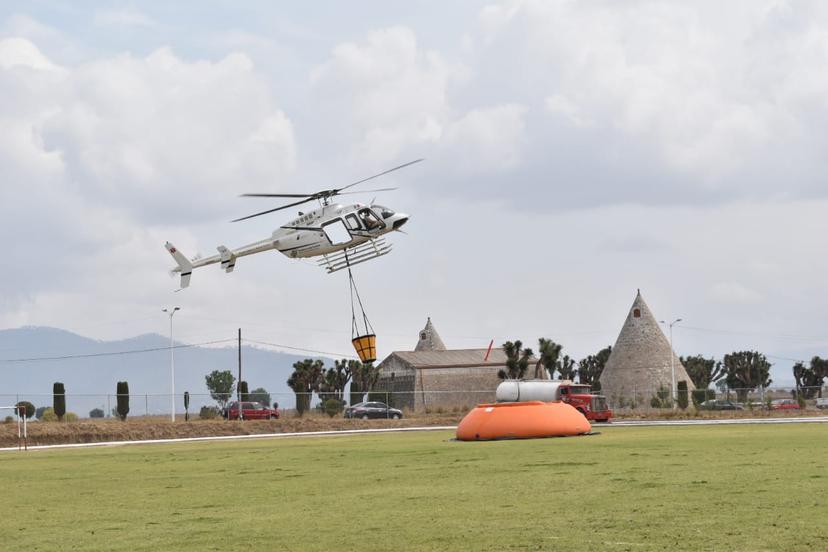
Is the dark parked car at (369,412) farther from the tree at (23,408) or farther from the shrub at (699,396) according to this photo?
the shrub at (699,396)

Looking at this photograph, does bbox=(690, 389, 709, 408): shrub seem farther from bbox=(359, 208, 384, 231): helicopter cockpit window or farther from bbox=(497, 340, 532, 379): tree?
bbox=(359, 208, 384, 231): helicopter cockpit window

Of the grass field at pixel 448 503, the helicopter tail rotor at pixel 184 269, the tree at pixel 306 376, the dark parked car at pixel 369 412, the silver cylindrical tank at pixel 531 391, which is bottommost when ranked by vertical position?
the dark parked car at pixel 369 412

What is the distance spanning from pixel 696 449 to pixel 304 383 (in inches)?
3937

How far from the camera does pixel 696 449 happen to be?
1266 inches

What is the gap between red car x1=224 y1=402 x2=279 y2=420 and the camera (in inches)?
3531

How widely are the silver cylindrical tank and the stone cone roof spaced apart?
231 ft

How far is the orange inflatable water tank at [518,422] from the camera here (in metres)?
40.5

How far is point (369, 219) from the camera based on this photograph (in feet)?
152

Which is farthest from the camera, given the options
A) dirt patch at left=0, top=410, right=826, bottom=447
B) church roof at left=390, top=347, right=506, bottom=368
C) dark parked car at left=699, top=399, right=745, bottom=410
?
church roof at left=390, top=347, right=506, bottom=368

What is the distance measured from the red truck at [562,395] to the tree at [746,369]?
332 feet

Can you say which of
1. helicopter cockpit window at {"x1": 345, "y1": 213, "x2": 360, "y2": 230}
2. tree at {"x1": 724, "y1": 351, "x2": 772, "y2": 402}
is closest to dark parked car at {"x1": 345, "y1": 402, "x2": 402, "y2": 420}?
helicopter cockpit window at {"x1": 345, "y1": 213, "x2": 360, "y2": 230}

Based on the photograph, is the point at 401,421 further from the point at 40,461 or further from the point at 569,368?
the point at 569,368

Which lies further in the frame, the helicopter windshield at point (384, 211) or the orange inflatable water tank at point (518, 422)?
the helicopter windshield at point (384, 211)

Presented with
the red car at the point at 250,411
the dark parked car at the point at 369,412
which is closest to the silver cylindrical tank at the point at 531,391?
the dark parked car at the point at 369,412
